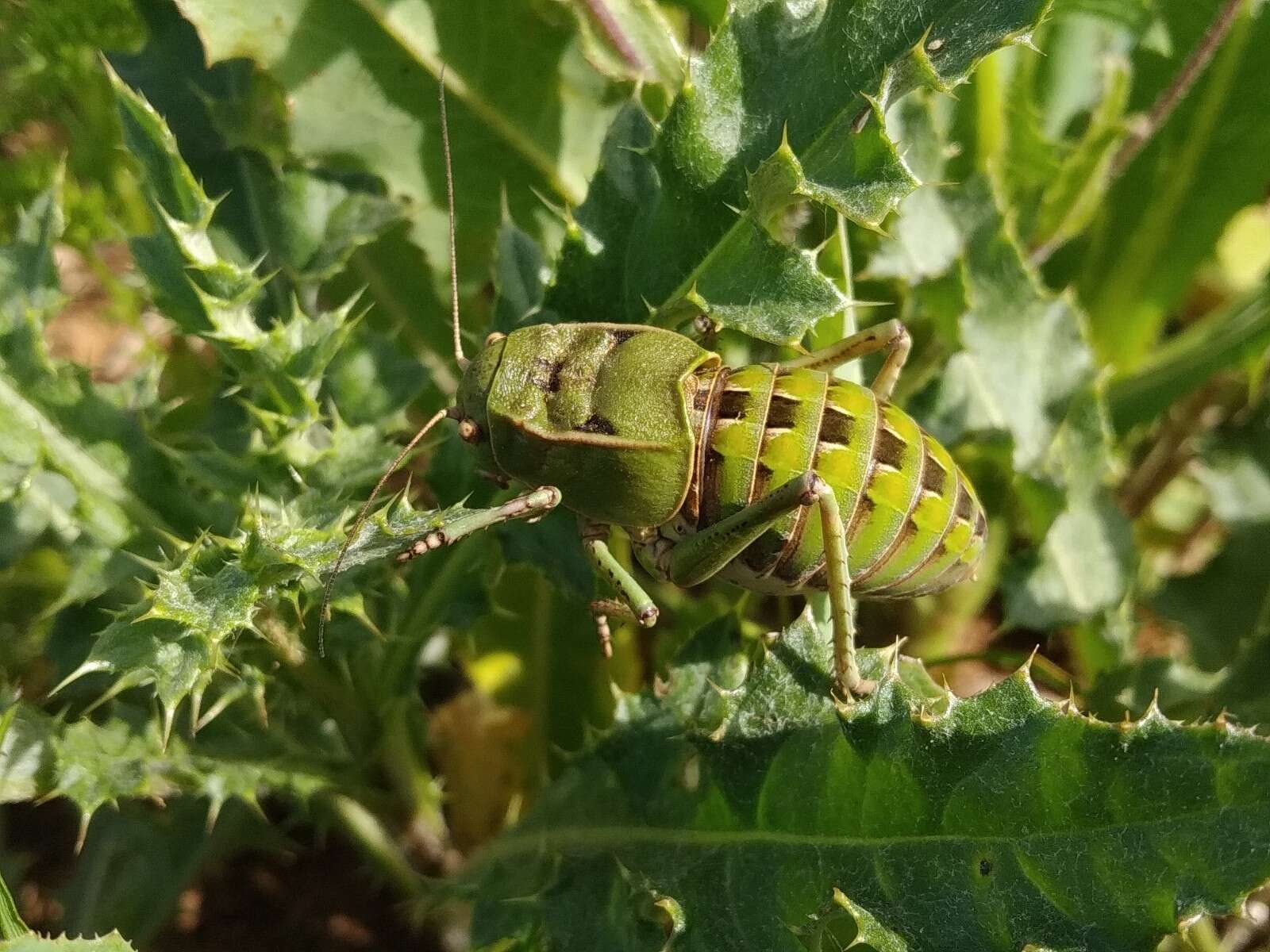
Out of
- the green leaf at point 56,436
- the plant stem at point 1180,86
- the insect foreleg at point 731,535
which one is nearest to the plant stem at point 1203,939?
the insect foreleg at point 731,535

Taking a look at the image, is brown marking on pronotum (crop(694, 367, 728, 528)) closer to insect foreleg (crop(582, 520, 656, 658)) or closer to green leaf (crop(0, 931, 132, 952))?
insect foreleg (crop(582, 520, 656, 658))

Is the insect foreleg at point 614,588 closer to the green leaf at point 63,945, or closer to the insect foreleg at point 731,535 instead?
the insect foreleg at point 731,535

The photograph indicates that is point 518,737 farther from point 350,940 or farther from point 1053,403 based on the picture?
point 1053,403

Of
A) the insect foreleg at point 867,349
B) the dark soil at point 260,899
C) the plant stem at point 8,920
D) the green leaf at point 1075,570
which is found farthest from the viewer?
the dark soil at point 260,899

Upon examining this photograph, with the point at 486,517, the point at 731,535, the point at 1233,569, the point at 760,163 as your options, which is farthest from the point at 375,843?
the point at 1233,569

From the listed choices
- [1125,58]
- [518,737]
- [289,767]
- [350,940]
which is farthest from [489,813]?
[1125,58]

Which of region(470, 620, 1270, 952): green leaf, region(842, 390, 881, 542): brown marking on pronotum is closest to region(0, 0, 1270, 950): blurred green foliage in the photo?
region(470, 620, 1270, 952): green leaf
